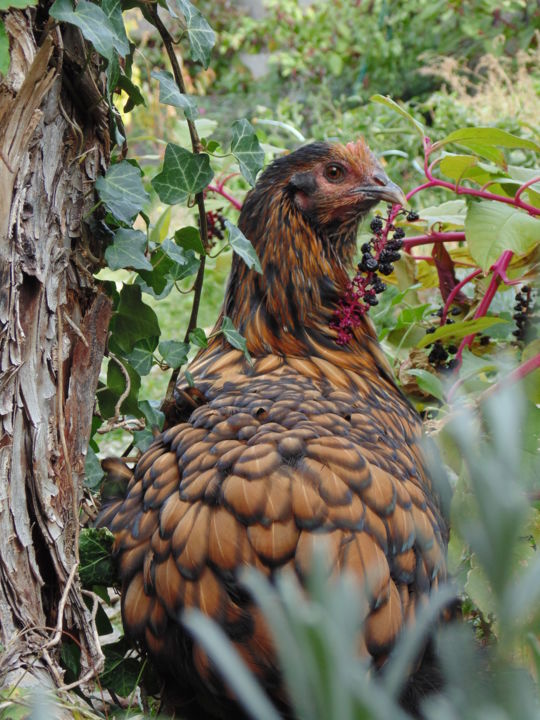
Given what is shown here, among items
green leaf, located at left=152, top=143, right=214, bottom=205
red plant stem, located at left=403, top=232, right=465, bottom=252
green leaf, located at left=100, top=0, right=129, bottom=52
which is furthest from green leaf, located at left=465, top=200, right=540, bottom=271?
green leaf, located at left=100, top=0, right=129, bottom=52

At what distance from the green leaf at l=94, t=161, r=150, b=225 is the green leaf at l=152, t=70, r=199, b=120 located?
0.14 m

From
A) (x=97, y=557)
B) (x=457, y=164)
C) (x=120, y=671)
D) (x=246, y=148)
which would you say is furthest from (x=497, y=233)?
(x=120, y=671)

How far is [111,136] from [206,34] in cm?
26

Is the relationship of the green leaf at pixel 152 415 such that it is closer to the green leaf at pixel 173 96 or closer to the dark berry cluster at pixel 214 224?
the green leaf at pixel 173 96

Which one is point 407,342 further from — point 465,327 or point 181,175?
point 181,175

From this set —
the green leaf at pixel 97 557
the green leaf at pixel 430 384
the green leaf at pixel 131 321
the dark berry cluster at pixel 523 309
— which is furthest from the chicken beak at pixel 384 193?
the green leaf at pixel 97 557

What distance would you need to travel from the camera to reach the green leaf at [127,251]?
4.68 feet

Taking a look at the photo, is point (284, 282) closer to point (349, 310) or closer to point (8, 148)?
point (349, 310)

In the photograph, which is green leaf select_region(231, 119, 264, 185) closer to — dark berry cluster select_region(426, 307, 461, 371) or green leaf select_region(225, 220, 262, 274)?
green leaf select_region(225, 220, 262, 274)

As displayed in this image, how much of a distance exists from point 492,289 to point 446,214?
28 cm

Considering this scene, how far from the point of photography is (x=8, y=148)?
48.8 inches

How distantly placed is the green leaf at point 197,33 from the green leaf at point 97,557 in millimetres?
863

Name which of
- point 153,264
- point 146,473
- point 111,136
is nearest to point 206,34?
point 111,136

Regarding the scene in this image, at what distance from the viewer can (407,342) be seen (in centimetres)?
248
